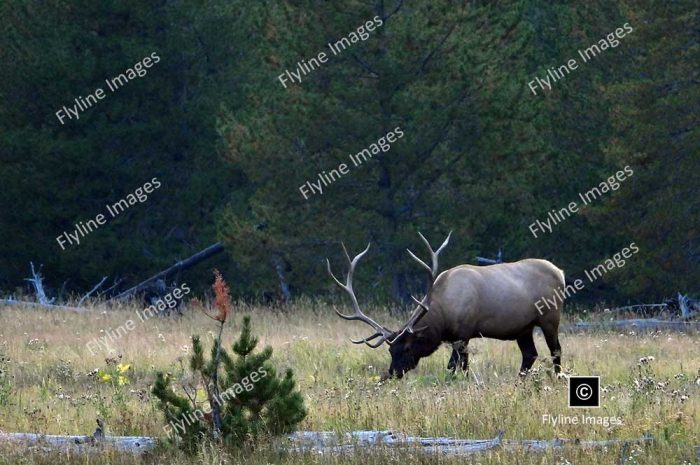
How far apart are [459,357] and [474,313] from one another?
484 mm

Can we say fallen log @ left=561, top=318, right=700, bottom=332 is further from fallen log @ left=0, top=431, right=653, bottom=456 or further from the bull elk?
fallen log @ left=0, top=431, right=653, bottom=456

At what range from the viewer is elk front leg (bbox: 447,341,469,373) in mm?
12715

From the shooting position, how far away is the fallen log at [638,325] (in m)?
16.9

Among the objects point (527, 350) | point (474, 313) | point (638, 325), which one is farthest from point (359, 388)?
point (638, 325)

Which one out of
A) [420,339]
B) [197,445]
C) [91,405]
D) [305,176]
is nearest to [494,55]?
[305,176]

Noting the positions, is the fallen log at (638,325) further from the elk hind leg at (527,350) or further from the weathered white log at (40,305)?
the weathered white log at (40,305)

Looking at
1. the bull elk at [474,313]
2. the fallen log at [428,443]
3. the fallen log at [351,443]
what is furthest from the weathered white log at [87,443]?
the bull elk at [474,313]

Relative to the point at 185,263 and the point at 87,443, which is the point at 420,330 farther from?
the point at 185,263

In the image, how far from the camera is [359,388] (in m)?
11.3

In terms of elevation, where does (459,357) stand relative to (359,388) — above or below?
below

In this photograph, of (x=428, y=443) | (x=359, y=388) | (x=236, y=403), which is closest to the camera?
(x=428, y=443)

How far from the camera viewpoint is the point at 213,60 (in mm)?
25766

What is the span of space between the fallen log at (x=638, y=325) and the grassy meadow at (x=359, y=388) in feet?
1.93

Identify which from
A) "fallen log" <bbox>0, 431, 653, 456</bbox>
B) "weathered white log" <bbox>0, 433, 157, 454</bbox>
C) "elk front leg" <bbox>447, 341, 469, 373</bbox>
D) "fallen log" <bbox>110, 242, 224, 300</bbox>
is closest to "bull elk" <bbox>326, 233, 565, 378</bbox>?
"elk front leg" <bbox>447, 341, 469, 373</bbox>
